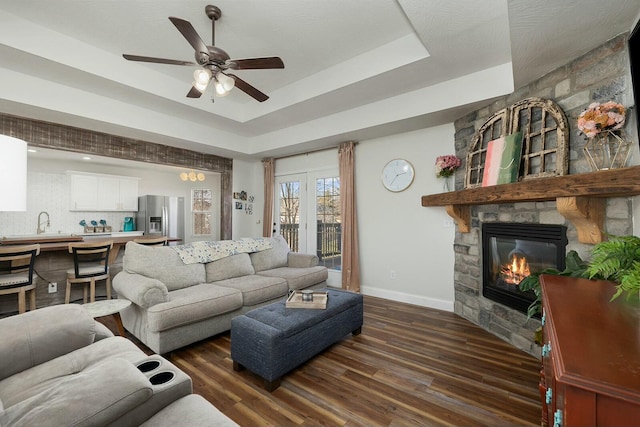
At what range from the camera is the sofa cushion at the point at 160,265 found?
9.42ft

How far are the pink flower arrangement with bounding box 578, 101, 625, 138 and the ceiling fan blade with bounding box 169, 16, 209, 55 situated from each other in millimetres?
2744

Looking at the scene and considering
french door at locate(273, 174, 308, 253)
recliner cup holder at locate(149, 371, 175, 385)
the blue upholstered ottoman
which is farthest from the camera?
french door at locate(273, 174, 308, 253)

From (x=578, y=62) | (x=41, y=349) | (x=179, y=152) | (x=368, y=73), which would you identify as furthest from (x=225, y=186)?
(x=578, y=62)

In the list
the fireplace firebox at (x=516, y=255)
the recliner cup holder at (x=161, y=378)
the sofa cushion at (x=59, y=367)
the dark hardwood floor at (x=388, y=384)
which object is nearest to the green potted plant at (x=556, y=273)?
the fireplace firebox at (x=516, y=255)

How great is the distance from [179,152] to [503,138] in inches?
190

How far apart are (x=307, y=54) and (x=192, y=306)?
2.93 meters

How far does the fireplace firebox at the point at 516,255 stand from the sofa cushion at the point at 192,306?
2.74 metres

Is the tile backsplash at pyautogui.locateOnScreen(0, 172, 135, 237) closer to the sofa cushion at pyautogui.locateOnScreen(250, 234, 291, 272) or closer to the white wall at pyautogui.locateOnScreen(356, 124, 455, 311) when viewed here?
the sofa cushion at pyautogui.locateOnScreen(250, 234, 291, 272)

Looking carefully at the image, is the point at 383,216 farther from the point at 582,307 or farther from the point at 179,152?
the point at 179,152

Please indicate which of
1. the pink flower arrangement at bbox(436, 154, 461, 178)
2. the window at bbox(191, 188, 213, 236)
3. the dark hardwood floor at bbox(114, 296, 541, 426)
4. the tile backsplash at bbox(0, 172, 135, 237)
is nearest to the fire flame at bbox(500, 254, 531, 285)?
the dark hardwood floor at bbox(114, 296, 541, 426)

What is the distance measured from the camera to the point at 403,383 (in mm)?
2041

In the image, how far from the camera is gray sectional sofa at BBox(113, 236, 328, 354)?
7.89 feet

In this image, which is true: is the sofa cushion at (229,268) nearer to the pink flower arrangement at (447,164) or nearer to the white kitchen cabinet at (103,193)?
the pink flower arrangement at (447,164)

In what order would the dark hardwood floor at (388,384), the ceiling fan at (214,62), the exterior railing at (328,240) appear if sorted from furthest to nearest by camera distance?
the exterior railing at (328,240)
the ceiling fan at (214,62)
the dark hardwood floor at (388,384)
